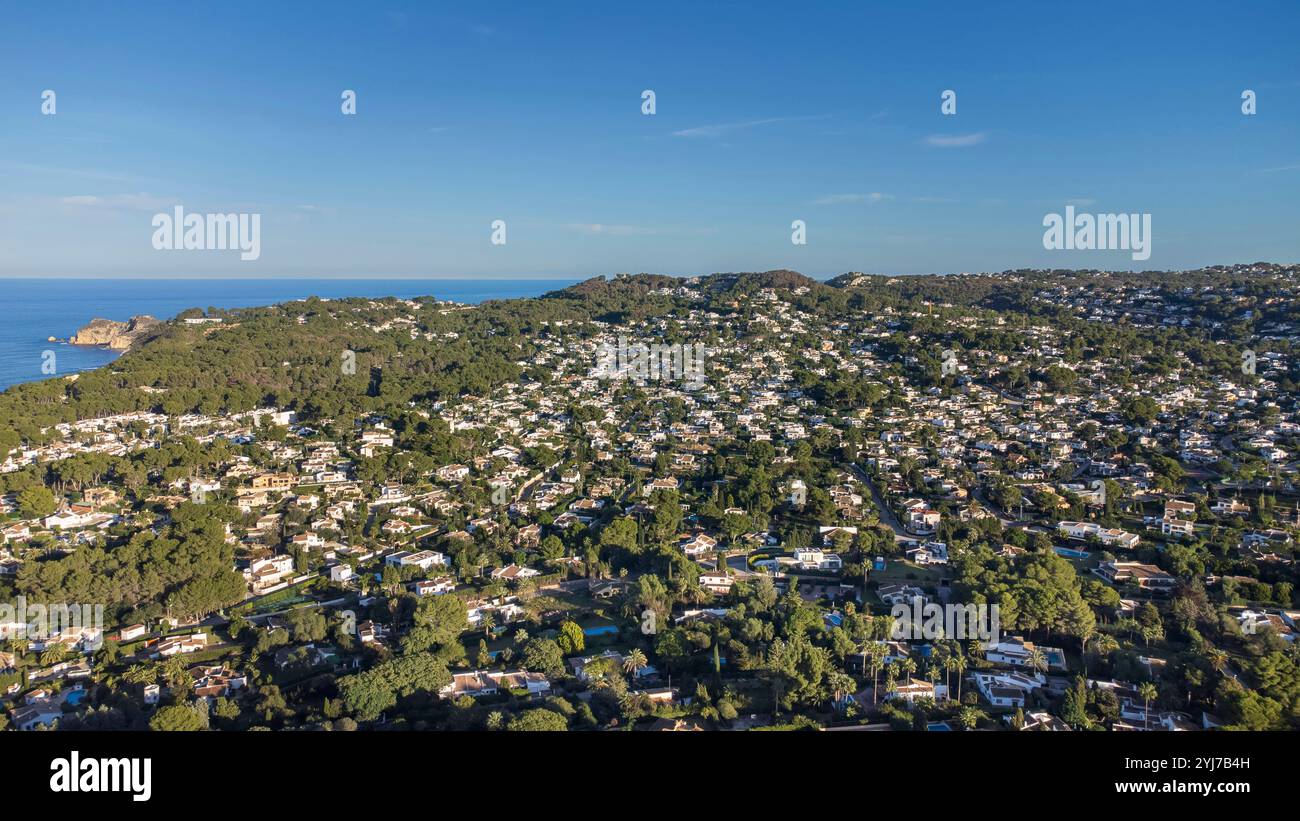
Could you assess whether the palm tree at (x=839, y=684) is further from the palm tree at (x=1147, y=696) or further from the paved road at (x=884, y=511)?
the paved road at (x=884, y=511)

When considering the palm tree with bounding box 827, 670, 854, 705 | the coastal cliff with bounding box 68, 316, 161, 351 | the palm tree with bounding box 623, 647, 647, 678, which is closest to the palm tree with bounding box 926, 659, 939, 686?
the palm tree with bounding box 827, 670, 854, 705

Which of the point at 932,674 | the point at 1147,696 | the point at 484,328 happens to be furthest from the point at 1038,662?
Answer: the point at 484,328

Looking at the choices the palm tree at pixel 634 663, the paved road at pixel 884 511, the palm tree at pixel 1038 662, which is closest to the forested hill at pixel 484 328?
the paved road at pixel 884 511

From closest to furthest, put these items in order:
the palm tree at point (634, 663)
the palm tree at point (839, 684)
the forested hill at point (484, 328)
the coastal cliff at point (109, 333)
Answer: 1. the palm tree at point (839, 684)
2. the palm tree at point (634, 663)
3. the forested hill at point (484, 328)
4. the coastal cliff at point (109, 333)

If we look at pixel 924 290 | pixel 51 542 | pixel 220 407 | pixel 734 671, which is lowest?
pixel 734 671

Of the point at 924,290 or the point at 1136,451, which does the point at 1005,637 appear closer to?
the point at 1136,451
